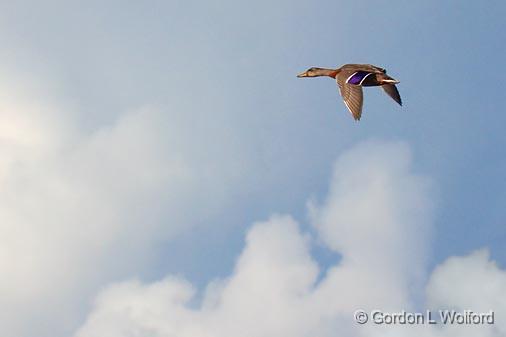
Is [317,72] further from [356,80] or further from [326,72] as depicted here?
[356,80]

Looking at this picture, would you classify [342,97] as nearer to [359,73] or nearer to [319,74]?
[359,73]

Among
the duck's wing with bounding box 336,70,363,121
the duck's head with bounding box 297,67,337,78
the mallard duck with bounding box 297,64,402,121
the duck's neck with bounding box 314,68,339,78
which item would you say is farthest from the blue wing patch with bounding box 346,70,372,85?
the duck's head with bounding box 297,67,337,78

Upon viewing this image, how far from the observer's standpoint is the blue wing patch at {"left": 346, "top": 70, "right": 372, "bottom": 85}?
8404cm

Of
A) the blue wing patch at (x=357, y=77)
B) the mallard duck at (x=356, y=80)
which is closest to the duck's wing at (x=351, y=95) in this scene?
the mallard duck at (x=356, y=80)

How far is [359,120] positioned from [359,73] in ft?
20.8

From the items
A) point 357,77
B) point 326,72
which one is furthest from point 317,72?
point 357,77

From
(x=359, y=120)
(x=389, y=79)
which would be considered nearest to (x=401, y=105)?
(x=389, y=79)

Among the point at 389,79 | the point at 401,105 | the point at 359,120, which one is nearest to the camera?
the point at 359,120

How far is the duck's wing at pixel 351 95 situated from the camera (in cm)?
8131

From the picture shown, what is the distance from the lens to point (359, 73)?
84.7m

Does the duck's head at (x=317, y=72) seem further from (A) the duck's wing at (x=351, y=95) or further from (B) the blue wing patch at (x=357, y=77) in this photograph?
(B) the blue wing patch at (x=357, y=77)

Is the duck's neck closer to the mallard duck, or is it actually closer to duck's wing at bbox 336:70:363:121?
the mallard duck

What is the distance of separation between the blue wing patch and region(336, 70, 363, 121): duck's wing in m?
0.37

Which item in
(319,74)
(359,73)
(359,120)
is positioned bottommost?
(359,120)
